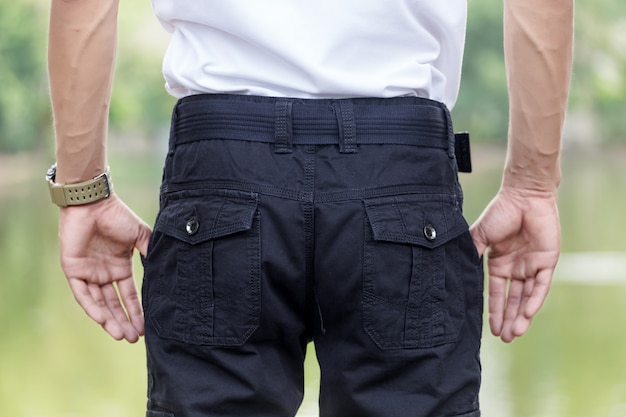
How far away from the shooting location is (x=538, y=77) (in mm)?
1490

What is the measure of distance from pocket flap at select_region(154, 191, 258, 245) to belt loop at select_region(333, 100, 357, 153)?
12cm

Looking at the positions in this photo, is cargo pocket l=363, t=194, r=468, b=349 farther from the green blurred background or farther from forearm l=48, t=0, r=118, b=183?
the green blurred background

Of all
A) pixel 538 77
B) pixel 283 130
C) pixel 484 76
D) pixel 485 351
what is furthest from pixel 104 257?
pixel 484 76

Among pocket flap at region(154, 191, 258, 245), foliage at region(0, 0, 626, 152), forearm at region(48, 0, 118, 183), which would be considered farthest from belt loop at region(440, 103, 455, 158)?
foliage at region(0, 0, 626, 152)

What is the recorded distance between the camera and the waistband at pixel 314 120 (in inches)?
53.1

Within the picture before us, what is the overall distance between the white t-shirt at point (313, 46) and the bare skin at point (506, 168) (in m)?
0.14

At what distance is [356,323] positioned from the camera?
1.36 metres

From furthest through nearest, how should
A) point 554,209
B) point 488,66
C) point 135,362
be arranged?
point 488,66 → point 135,362 → point 554,209

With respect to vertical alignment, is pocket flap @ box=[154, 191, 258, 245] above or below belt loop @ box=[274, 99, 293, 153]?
below

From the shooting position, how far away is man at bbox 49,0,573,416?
1.34 meters

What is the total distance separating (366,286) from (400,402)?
14 cm

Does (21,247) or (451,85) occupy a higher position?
(451,85)

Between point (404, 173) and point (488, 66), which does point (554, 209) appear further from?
point (488, 66)

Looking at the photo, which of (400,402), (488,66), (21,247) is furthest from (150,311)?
(488,66)
